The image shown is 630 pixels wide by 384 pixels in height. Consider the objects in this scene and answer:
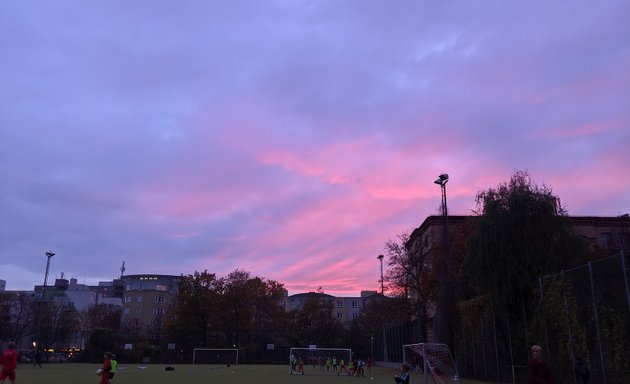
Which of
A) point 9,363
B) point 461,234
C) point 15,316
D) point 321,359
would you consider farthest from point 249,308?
point 9,363

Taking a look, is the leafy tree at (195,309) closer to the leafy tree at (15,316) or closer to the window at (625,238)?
the leafy tree at (15,316)

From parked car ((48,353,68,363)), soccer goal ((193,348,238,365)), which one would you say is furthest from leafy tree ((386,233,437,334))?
parked car ((48,353,68,363))

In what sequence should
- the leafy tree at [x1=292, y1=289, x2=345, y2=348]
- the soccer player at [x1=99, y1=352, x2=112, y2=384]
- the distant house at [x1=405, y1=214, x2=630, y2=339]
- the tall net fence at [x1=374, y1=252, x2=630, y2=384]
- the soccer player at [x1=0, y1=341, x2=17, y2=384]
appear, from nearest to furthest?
the soccer player at [x1=99, y1=352, x2=112, y2=384] → the soccer player at [x1=0, y1=341, x2=17, y2=384] → the tall net fence at [x1=374, y1=252, x2=630, y2=384] → the distant house at [x1=405, y1=214, x2=630, y2=339] → the leafy tree at [x1=292, y1=289, x2=345, y2=348]

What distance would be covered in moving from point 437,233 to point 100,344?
5081 centimetres

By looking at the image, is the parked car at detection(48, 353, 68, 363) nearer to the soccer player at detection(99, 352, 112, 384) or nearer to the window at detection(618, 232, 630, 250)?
the soccer player at detection(99, 352, 112, 384)

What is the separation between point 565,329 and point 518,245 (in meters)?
6.83

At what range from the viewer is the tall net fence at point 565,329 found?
1911 cm

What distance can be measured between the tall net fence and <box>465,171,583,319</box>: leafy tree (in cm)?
94

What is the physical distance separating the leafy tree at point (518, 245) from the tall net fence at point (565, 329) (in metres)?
0.94

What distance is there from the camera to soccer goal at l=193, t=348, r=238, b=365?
79.2 m

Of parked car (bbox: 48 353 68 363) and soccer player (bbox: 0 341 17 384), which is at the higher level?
soccer player (bbox: 0 341 17 384)

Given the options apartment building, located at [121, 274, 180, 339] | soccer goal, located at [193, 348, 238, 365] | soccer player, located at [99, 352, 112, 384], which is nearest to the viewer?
soccer player, located at [99, 352, 112, 384]

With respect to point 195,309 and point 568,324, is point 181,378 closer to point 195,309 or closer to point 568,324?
point 568,324

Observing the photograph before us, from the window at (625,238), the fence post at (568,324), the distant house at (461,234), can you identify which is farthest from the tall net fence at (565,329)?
the window at (625,238)
